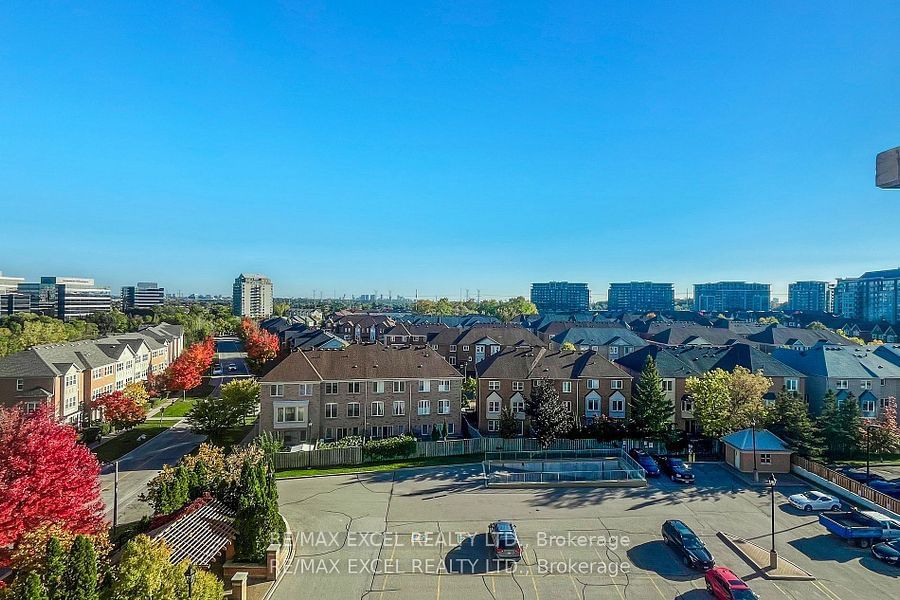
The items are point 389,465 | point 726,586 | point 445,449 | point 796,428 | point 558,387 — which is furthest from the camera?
point 558,387

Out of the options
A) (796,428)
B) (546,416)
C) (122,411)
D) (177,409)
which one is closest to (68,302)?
(177,409)

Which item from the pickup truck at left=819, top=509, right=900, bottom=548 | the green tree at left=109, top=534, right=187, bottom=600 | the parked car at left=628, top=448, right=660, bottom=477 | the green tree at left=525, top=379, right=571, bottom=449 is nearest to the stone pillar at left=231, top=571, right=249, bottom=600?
the green tree at left=109, top=534, right=187, bottom=600

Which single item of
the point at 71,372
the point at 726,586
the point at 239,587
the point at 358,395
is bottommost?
the point at 239,587

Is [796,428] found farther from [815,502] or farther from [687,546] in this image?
[687,546]

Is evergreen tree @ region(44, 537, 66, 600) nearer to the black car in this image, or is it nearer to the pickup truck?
the black car

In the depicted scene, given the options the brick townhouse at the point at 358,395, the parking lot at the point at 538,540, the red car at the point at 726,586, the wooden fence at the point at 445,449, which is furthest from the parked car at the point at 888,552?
the brick townhouse at the point at 358,395

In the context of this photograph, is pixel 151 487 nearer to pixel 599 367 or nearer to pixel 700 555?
pixel 700 555

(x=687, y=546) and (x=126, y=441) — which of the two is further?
(x=126, y=441)

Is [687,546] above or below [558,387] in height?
below
